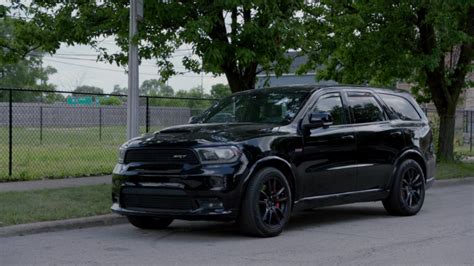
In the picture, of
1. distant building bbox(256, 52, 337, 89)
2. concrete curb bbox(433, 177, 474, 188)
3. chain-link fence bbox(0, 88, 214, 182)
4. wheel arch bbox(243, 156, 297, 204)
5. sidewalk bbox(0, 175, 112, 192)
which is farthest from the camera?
chain-link fence bbox(0, 88, 214, 182)

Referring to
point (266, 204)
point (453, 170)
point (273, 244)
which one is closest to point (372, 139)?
point (266, 204)

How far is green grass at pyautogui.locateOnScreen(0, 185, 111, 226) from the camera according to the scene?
919cm

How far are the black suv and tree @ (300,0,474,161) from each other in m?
5.31

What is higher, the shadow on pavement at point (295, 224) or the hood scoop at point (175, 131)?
the hood scoop at point (175, 131)

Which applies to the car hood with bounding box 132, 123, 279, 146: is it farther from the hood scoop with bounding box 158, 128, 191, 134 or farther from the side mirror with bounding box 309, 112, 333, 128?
the side mirror with bounding box 309, 112, 333, 128

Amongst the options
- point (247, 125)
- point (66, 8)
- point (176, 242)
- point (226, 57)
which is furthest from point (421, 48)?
point (176, 242)

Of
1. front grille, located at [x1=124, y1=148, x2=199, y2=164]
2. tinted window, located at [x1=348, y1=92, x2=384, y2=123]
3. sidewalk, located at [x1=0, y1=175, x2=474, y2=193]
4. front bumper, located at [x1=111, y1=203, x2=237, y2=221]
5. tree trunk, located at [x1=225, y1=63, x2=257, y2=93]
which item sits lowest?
sidewalk, located at [x1=0, y1=175, x2=474, y2=193]

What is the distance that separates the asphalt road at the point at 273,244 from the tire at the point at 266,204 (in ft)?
0.48

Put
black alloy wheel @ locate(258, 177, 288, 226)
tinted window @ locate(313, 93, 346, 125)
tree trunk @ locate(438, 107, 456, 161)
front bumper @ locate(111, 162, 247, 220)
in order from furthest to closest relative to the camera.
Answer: tree trunk @ locate(438, 107, 456, 161) < tinted window @ locate(313, 93, 346, 125) < black alloy wheel @ locate(258, 177, 288, 226) < front bumper @ locate(111, 162, 247, 220)

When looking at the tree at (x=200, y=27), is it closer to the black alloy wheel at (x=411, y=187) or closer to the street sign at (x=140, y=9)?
the street sign at (x=140, y=9)

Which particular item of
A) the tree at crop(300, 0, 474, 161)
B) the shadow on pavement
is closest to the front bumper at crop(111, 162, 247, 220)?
the shadow on pavement

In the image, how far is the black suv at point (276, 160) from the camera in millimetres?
7930

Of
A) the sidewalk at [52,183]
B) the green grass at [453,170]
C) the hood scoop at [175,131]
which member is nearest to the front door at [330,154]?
the hood scoop at [175,131]

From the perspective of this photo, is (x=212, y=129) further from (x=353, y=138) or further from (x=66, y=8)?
(x=66, y=8)
